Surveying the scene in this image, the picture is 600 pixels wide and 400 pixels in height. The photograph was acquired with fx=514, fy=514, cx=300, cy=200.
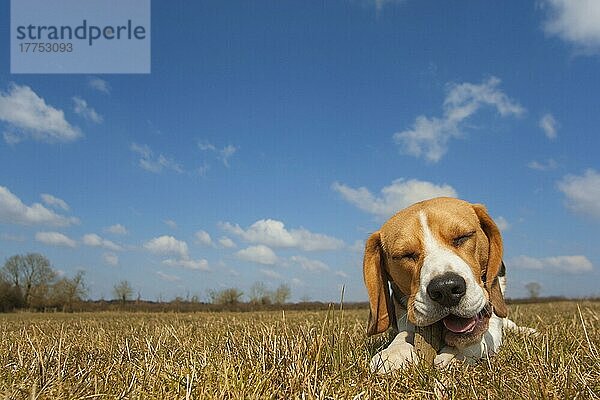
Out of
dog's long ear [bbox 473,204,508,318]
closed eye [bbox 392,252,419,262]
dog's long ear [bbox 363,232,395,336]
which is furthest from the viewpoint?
dog's long ear [bbox 363,232,395,336]

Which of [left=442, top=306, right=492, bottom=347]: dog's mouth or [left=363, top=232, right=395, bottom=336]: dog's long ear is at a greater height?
[left=363, top=232, right=395, bottom=336]: dog's long ear

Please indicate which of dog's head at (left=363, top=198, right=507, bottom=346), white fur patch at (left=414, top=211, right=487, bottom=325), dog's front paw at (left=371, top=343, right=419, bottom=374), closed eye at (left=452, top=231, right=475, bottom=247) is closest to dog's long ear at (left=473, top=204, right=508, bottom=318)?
dog's head at (left=363, top=198, right=507, bottom=346)

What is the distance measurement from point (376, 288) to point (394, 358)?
3.22 feet

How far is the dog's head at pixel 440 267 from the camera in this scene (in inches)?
139

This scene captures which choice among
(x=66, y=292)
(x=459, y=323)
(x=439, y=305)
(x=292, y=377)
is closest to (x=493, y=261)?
(x=459, y=323)

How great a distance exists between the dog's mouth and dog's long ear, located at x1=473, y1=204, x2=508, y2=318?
0.53 meters

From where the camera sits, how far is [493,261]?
4387 millimetres

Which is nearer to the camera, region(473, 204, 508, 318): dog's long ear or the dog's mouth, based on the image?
the dog's mouth

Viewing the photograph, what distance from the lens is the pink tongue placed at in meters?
3.62

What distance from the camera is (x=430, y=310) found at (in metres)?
3.56

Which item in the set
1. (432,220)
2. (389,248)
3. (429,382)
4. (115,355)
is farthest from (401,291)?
(115,355)

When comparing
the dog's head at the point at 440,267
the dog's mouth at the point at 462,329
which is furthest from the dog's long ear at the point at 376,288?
the dog's mouth at the point at 462,329

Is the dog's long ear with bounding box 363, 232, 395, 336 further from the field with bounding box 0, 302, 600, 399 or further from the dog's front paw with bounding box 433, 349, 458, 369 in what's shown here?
the dog's front paw with bounding box 433, 349, 458, 369

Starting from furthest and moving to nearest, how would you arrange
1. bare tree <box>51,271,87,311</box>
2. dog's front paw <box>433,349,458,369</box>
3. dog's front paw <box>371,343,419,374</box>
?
1. bare tree <box>51,271,87,311</box>
2. dog's front paw <box>433,349,458,369</box>
3. dog's front paw <box>371,343,419,374</box>
